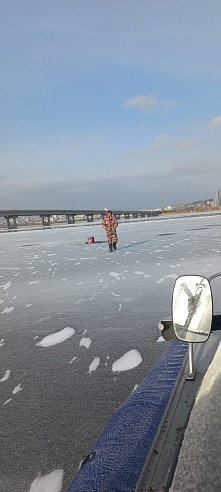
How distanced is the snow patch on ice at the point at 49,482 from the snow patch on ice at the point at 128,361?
1.39 metres

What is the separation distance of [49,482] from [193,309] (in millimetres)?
1359

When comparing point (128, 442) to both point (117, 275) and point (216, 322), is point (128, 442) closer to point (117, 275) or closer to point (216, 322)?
point (216, 322)

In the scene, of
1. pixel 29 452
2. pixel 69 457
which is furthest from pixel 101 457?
pixel 29 452

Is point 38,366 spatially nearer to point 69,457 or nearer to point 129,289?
point 69,457

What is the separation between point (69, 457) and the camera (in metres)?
2.02

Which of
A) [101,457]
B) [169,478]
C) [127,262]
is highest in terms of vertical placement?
[169,478]

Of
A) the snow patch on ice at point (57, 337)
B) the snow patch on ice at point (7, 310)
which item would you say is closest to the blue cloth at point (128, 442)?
the snow patch on ice at point (57, 337)

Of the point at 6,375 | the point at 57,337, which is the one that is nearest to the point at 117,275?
the point at 57,337

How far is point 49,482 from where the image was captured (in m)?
1.82

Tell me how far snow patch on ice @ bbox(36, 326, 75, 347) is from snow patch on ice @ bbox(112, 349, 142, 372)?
1052mm

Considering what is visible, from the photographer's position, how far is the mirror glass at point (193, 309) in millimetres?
1592

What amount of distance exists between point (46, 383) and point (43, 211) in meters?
91.1

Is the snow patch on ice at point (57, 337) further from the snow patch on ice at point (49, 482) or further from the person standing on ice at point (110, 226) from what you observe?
the person standing on ice at point (110, 226)

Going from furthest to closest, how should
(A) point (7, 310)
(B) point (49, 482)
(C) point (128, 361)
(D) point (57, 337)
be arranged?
(A) point (7, 310), (D) point (57, 337), (C) point (128, 361), (B) point (49, 482)
